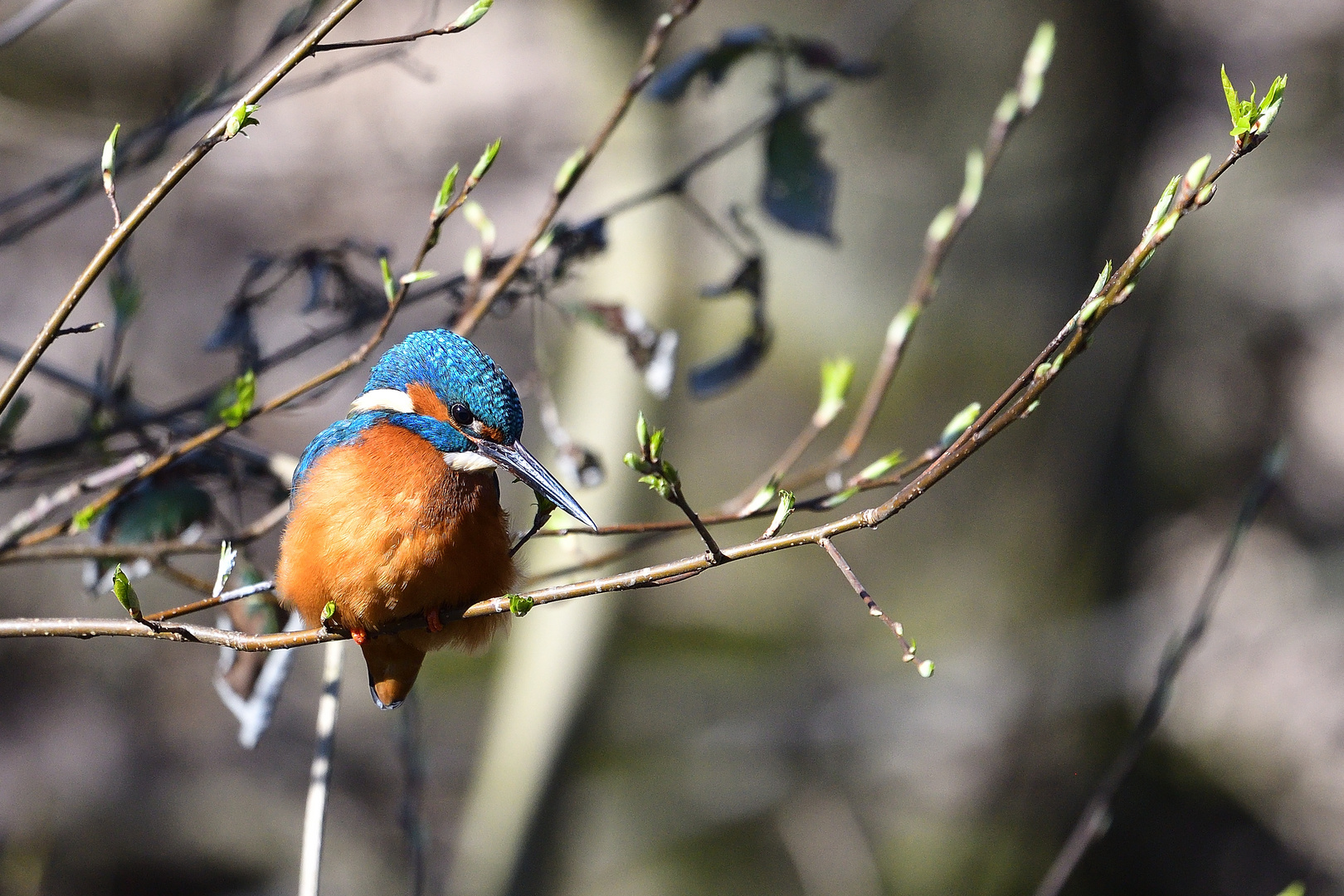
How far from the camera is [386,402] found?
222cm

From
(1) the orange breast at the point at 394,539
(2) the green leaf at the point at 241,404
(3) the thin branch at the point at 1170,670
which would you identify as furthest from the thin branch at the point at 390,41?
(3) the thin branch at the point at 1170,670

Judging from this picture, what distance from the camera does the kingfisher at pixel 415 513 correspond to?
191 centimetres

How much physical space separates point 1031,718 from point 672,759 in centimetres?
169

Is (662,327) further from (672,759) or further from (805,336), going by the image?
(672,759)

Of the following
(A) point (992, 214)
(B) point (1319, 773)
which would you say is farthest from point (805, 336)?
(B) point (1319, 773)

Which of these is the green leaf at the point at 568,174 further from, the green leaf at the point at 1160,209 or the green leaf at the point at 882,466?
the green leaf at the point at 1160,209

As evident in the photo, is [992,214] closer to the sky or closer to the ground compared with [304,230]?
closer to the ground

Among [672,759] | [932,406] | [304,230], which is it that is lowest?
[672,759]

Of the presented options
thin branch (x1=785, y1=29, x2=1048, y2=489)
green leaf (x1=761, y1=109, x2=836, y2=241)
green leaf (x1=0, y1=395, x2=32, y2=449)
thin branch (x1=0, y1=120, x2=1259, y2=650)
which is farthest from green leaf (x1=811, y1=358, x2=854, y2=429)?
green leaf (x1=0, y1=395, x2=32, y2=449)

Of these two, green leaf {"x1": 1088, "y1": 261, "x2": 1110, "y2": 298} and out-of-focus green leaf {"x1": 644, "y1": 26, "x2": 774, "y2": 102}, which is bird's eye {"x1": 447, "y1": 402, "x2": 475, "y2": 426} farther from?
green leaf {"x1": 1088, "y1": 261, "x2": 1110, "y2": 298}

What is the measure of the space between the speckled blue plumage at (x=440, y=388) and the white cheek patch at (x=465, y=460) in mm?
10

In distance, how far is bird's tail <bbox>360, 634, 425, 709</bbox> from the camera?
2.11 metres

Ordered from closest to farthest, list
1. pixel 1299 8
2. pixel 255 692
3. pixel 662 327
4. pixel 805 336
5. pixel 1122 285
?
pixel 1122 285
pixel 255 692
pixel 662 327
pixel 805 336
pixel 1299 8

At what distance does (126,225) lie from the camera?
132 cm
